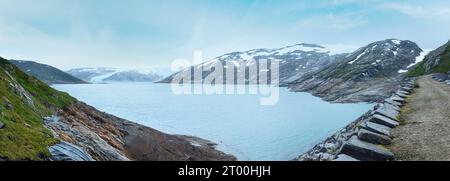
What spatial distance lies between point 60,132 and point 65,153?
7193mm

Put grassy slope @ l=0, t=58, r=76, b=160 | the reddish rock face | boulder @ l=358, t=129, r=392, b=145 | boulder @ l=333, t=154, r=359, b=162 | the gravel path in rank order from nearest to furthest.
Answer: boulder @ l=333, t=154, r=359, b=162 < grassy slope @ l=0, t=58, r=76, b=160 < the gravel path < boulder @ l=358, t=129, r=392, b=145 < the reddish rock face

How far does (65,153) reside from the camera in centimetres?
1827

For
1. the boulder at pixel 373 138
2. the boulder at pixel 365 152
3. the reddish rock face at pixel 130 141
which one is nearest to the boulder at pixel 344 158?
the boulder at pixel 365 152

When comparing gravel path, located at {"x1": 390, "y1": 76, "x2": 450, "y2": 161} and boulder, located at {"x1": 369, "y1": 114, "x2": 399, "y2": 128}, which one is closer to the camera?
gravel path, located at {"x1": 390, "y1": 76, "x2": 450, "y2": 161}

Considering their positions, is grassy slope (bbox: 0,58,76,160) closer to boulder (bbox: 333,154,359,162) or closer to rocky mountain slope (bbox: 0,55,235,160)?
rocky mountain slope (bbox: 0,55,235,160)

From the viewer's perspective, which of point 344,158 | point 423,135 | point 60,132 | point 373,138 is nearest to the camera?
point 344,158

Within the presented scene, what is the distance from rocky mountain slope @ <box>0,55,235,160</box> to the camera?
54.8 ft

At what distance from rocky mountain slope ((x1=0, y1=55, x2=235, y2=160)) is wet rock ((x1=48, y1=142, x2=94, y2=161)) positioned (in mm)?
230

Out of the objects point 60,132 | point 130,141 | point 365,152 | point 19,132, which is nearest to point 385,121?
point 365,152

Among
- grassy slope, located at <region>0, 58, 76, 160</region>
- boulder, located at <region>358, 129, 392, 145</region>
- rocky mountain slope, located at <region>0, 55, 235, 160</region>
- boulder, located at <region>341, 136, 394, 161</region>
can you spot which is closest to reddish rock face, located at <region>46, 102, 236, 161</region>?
rocky mountain slope, located at <region>0, 55, 235, 160</region>

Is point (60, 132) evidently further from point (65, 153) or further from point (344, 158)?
point (344, 158)

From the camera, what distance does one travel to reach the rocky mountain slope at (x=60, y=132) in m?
16.7
